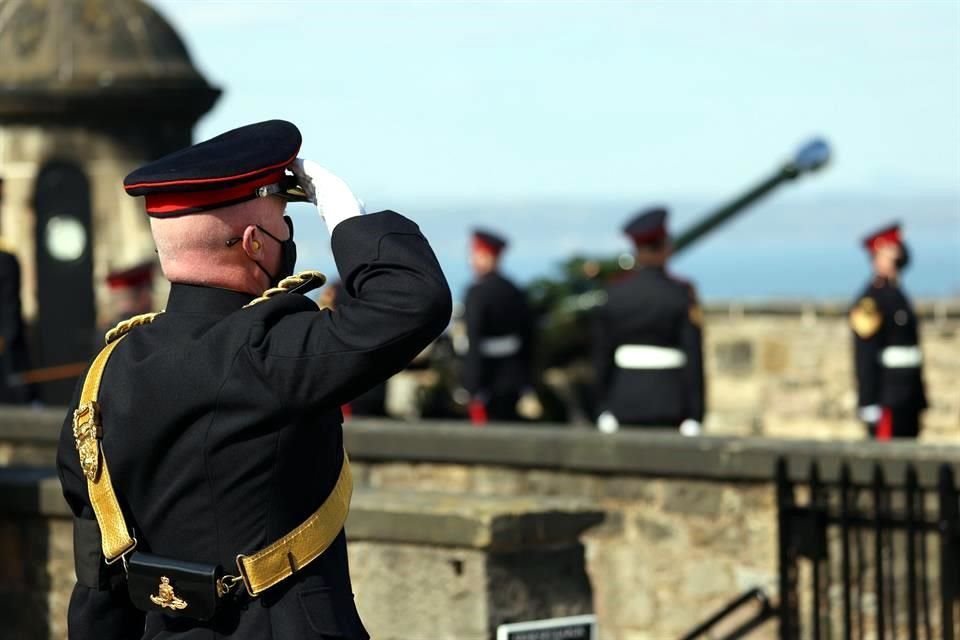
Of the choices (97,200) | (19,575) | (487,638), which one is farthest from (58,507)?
(97,200)

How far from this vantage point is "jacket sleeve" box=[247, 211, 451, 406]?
13.3 ft

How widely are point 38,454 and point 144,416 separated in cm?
728

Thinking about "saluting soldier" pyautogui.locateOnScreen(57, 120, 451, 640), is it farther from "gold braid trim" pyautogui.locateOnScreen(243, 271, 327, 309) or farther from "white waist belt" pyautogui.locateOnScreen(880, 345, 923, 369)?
"white waist belt" pyautogui.locateOnScreen(880, 345, 923, 369)

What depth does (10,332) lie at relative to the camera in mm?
12891

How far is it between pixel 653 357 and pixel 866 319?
1968mm

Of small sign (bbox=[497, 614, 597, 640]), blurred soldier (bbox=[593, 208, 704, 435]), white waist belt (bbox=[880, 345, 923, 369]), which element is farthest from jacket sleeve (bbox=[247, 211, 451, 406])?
white waist belt (bbox=[880, 345, 923, 369])

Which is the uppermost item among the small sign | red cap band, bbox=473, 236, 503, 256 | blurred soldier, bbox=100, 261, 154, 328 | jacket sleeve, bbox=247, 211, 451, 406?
red cap band, bbox=473, 236, 503, 256

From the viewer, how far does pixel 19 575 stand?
7.62 m

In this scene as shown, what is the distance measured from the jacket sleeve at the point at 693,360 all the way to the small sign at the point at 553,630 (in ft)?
15.6

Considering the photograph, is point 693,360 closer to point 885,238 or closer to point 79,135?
point 885,238

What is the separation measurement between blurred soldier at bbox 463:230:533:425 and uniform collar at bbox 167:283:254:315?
974cm

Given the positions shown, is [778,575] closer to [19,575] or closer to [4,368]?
[19,575]

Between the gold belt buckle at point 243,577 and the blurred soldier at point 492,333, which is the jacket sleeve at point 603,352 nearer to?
the blurred soldier at point 492,333

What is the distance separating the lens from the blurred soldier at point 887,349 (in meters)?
12.5
